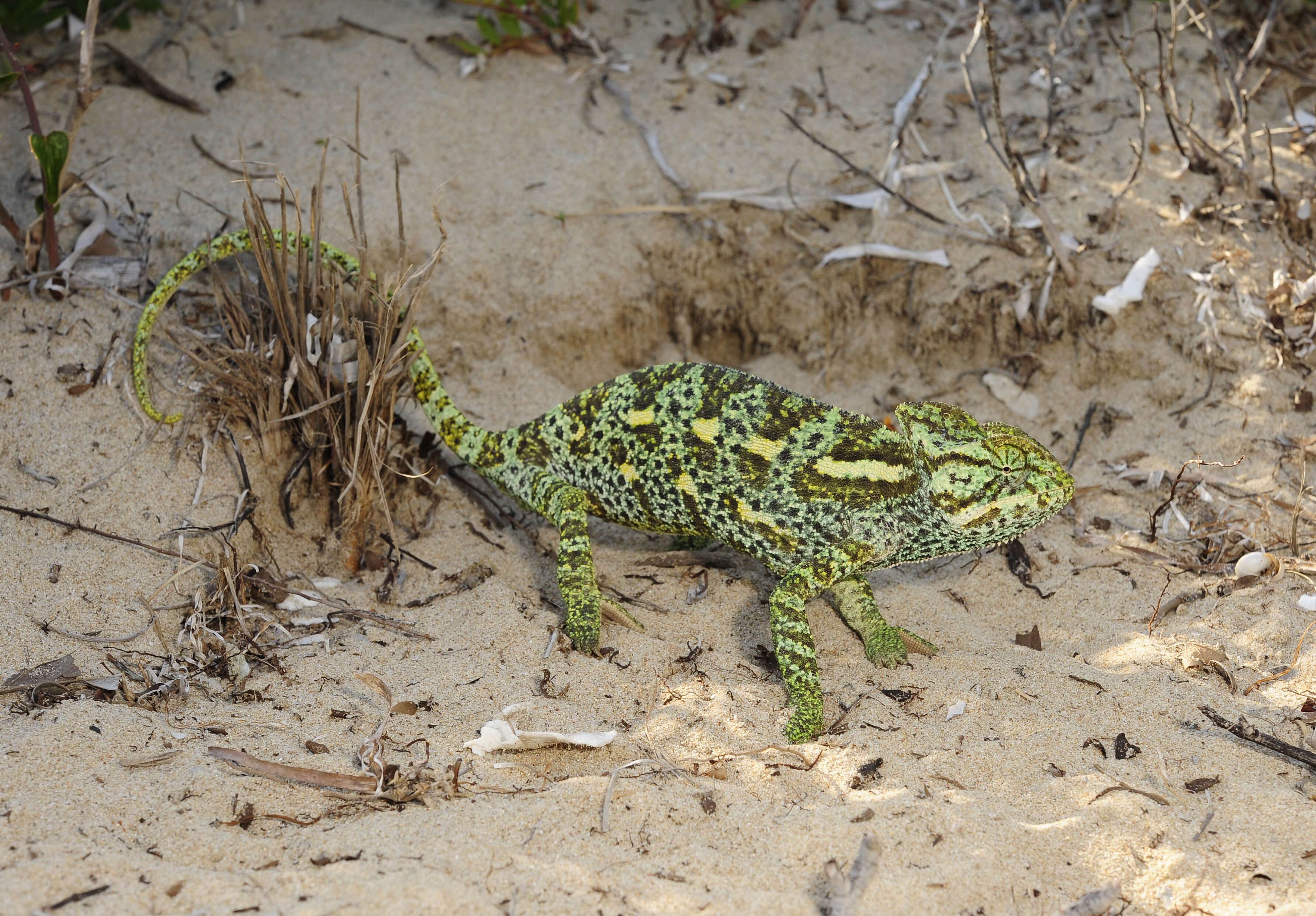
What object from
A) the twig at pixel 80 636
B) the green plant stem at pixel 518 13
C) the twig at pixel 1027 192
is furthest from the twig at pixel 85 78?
the twig at pixel 1027 192

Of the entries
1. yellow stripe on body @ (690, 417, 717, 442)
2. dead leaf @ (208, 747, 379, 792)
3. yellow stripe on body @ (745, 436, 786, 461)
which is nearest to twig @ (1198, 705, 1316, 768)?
yellow stripe on body @ (745, 436, 786, 461)

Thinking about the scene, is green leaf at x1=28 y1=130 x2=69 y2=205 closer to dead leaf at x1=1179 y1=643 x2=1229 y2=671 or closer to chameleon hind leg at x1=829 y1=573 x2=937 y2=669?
chameleon hind leg at x1=829 y1=573 x2=937 y2=669

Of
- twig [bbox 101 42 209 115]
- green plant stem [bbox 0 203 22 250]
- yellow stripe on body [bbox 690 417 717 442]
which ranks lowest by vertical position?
yellow stripe on body [bbox 690 417 717 442]

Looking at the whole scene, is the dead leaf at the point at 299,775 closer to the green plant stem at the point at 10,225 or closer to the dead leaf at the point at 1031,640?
the dead leaf at the point at 1031,640

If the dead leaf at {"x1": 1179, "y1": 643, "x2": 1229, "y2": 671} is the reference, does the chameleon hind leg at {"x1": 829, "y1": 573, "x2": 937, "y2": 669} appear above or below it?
below

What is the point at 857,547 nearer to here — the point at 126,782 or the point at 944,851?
the point at 944,851
